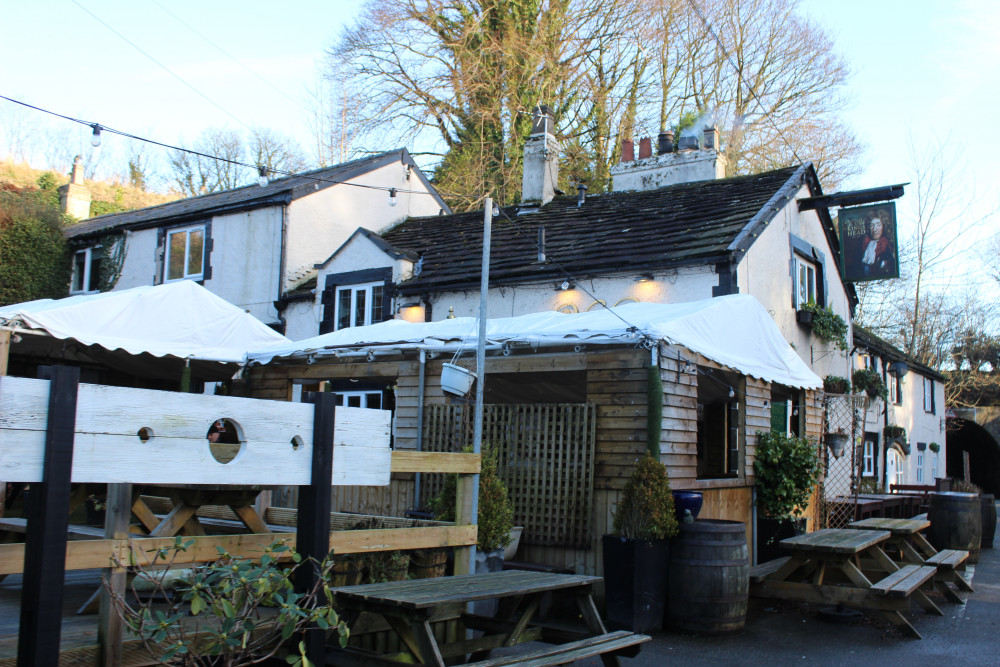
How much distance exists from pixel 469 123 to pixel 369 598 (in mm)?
23083

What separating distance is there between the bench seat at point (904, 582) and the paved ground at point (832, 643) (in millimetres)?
436

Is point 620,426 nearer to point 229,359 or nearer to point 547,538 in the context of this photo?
point 547,538

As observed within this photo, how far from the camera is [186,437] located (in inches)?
159

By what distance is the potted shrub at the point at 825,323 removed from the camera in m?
15.9

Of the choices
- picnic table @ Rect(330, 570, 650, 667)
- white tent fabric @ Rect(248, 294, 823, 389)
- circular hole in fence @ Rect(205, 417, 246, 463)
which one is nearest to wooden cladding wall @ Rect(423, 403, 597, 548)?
white tent fabric @ Rect(248, 294, 823, 389)

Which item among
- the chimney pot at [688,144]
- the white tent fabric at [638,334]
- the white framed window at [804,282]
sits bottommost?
the white tent fabric at [638,334]

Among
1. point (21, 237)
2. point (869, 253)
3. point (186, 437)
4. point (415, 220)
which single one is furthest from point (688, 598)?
point (21, 237)

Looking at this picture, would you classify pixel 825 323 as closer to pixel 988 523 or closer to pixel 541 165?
pixel 988 523

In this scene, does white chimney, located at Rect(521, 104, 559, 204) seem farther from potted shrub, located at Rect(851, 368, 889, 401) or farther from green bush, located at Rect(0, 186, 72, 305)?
green bush, located at Rect(0, 186, 72, 305)

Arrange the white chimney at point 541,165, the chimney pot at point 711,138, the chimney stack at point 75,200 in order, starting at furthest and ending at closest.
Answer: the chimney stack at point 75,200, the white chimney at point 541,165, the chimney pot at point 711,138

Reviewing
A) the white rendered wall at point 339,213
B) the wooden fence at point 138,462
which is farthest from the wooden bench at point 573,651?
the white rendered wall at point 339,213

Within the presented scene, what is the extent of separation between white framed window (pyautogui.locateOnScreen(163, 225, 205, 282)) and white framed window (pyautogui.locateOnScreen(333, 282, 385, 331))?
405 cm

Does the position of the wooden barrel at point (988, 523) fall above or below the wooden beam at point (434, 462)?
below

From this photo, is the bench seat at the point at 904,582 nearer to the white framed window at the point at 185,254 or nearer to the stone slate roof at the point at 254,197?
the stone slate roof at the point at 254,197
